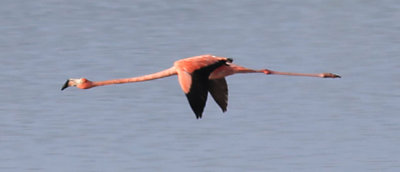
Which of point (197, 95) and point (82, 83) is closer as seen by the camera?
point (197, 95)

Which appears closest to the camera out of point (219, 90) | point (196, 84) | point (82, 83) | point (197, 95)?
point (197, 95)

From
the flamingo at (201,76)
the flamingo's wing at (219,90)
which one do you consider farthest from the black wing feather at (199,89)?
the flamingo's wing at (219,90)

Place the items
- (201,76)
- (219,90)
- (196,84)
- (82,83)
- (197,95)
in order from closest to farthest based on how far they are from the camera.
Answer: (197,95) < (196,84) < (201,76) < (219,90) < (82,83)

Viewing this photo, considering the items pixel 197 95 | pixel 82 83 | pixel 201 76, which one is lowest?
pixel 82 83

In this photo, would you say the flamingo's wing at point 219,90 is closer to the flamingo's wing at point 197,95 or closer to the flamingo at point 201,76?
the flamingo at point 201,76

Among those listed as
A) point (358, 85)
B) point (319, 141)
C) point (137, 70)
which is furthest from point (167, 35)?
point (319, 141)

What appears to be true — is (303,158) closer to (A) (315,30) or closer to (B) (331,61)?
(B) (331,61)

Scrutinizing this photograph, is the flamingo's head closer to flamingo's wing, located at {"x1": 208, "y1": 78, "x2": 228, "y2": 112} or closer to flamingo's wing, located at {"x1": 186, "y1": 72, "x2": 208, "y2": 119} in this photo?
flamingo's wing, located at {"x1": 208, "y1": 78, "x2": 228, "y2": 112}

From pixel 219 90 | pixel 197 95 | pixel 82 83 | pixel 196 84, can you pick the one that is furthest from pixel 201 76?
pixel 82 83

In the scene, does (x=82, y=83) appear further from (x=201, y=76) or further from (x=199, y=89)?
(x=199, y=89)

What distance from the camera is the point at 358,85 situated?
1515 centimetres

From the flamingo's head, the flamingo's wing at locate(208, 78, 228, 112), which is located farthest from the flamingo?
the flamingo's head

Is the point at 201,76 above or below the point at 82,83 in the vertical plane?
above

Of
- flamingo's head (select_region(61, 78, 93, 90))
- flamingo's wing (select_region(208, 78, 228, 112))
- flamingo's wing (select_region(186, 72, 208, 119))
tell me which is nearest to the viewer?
flamingo's wing (select_region(186, 72, 208, 119))
